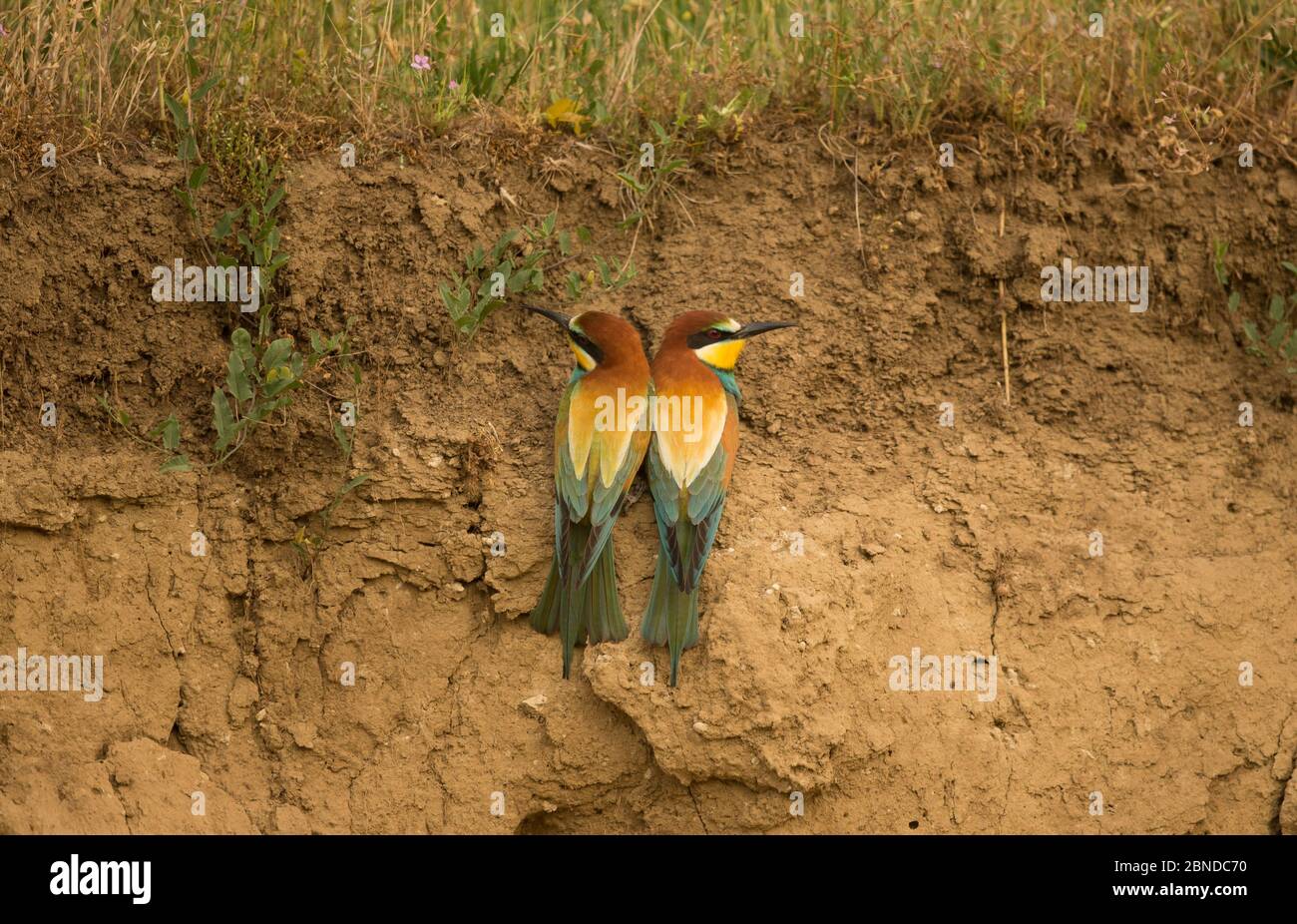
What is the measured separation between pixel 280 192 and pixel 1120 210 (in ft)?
8.10

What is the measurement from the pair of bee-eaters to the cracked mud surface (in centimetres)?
10

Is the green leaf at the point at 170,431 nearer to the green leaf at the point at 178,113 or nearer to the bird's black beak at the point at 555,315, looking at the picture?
the green leaf at the point at 178,113

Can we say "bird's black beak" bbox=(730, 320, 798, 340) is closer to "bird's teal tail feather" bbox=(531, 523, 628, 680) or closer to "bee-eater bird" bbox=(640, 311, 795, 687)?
"bee-eater bird" bbox=(640, 311, 795, 687)

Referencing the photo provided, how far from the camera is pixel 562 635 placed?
3766 millimetres

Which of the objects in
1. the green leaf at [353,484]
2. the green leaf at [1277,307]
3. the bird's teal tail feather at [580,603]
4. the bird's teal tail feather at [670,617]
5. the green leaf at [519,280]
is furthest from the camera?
the green leaf at [1277,307]

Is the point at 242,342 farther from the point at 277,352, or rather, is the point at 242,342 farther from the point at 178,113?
the point at 178,113

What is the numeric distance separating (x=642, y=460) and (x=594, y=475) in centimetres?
17

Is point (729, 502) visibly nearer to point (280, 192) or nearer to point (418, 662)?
point (418, 662)

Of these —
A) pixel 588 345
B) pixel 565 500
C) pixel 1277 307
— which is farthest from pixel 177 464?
pixel 1277 307

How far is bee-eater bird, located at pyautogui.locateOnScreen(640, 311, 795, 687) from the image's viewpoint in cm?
371

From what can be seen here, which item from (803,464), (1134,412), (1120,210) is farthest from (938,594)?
(1120,210)

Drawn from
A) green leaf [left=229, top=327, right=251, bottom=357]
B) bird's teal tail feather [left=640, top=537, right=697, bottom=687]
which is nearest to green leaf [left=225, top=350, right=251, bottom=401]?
green leaf [left=229, top=327, right=251, bottom=357]

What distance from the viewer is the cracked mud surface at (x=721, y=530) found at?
147 inches

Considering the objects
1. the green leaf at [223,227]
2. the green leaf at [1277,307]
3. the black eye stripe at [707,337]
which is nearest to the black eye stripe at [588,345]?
the black eye stripe at [707,337]
